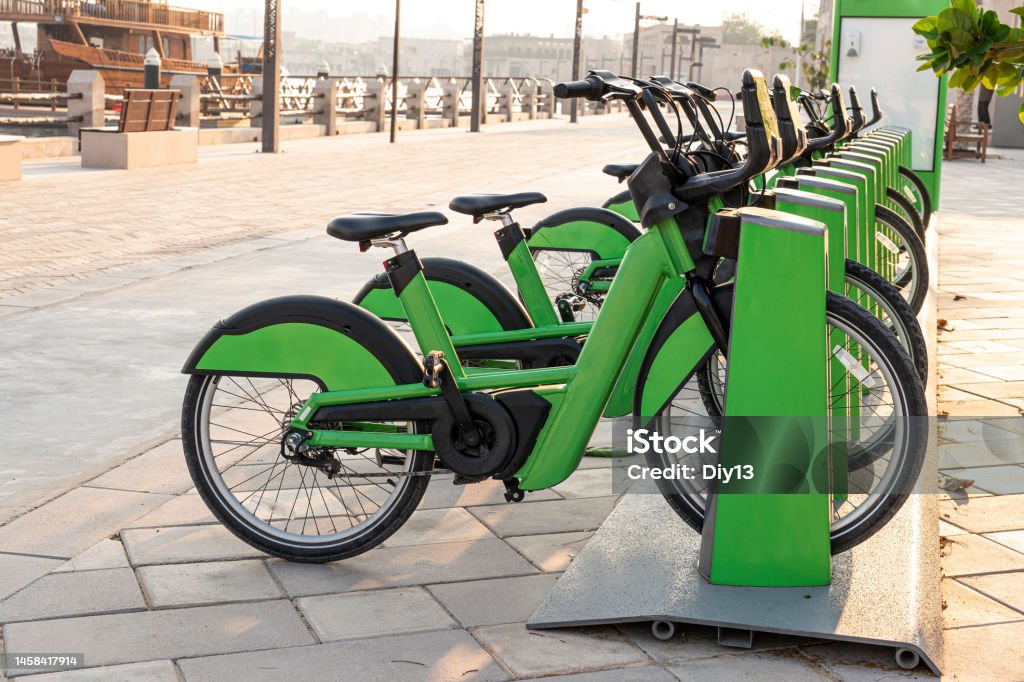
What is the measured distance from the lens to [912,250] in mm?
6055

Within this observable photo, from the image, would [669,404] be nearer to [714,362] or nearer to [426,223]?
[714,362]

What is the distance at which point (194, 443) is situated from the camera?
11.8 feet

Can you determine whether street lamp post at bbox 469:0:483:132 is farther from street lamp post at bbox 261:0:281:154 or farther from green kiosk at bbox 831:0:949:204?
green kiosk at bbox 831:0:949:204

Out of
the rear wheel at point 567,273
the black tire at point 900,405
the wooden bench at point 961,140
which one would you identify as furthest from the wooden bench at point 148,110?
the black tire at point 900,405

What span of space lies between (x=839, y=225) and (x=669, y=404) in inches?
29.0

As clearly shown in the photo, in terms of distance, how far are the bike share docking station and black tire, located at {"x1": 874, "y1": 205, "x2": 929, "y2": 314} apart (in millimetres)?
2889

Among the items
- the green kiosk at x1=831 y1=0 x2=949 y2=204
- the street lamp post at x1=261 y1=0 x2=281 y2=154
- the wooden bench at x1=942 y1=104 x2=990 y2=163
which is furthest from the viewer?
the wooden bench at x1=942 y1=104 x2=990 y2=163

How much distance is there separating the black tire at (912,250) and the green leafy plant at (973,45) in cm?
265

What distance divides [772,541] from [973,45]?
4.34 ft

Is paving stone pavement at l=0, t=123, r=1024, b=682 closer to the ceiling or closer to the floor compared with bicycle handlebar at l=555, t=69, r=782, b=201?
closer to the floor

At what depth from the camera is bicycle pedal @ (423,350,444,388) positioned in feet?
11.4

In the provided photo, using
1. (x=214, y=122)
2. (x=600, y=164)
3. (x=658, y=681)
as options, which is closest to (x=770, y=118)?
(x=658, y=681)

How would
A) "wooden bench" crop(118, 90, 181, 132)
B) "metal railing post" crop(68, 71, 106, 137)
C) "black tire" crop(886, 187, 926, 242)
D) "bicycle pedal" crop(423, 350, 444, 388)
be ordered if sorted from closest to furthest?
"bicycle pedal" crop(423, 350, 444, 388), "black tire" crop(886, 187, 926, 242), "wooden bench" crop(118, 90, 181, 132), "metal railing post" crop(68, 71, 106, 137)

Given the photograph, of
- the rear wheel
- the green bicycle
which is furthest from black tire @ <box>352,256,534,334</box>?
the rear wheel
